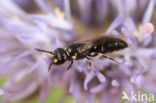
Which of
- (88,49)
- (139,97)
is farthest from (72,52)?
(139,97)

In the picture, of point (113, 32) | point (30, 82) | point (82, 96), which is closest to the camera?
point (113, 32)

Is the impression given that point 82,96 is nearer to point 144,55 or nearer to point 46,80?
point 46,80

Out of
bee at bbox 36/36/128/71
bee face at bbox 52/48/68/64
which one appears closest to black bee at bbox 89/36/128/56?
bee at bbox 36/36/128/71

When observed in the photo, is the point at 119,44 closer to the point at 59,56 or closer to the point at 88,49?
the point at 88,49

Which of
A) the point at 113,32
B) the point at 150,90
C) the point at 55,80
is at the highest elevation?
the point at 113,32

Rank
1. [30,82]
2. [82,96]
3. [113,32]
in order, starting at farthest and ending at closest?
[30,82]
[82,96]
[113,32]

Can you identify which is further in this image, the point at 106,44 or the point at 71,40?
the point at 71,40

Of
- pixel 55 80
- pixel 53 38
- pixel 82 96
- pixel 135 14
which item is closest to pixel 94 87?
pixel 82 96

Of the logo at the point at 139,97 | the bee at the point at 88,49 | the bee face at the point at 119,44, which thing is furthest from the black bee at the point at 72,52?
the logo at the point at 139,97
